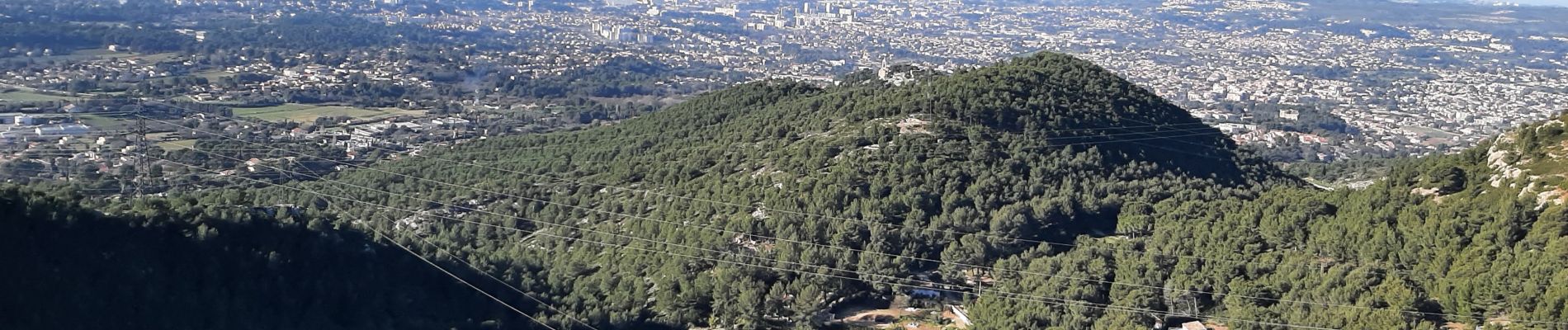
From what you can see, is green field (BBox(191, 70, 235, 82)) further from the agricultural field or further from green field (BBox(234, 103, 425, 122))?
the agricultural field

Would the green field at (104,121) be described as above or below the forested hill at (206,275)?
below

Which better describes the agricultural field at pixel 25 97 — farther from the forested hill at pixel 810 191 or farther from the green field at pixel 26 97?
the forested hill at pixel 810 191

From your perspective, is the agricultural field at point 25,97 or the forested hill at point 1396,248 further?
the agricultural field at point 25,97

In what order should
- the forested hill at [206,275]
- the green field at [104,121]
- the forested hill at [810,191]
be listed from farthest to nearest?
the green field at [104,121] < the forested hill at [810,191] < the forested hill at [206,275]

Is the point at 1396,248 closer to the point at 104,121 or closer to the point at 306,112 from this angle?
the point at 104,121

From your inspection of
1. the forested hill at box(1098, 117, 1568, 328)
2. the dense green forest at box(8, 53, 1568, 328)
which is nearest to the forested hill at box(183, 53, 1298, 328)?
the dense green forest at box(8, 53, 1568, 328)

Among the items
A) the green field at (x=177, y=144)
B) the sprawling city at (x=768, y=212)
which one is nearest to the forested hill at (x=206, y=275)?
the sprawling city at (x=768, y=212)
